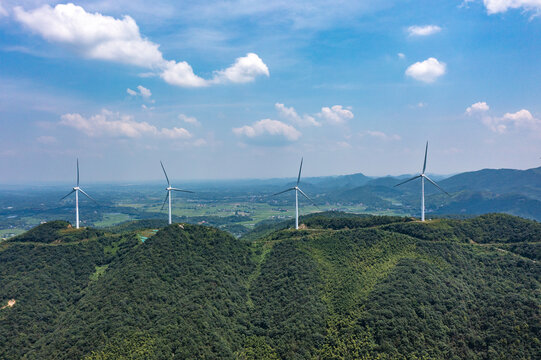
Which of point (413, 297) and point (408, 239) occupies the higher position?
point (408, 239)

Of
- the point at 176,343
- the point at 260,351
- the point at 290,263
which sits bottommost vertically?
the point at 260,351

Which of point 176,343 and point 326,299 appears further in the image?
point 326,299

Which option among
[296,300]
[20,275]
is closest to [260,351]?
[296,300]

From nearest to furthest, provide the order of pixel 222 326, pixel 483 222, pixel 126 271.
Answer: pixel 222 326
pixel 126 271
pixel 483 222

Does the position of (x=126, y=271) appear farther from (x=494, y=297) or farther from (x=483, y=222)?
(x=483, y=222)

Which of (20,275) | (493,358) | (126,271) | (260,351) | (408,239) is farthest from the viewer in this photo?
(408,239)

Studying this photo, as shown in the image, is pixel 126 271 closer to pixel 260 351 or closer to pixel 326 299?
pixel 260 351
